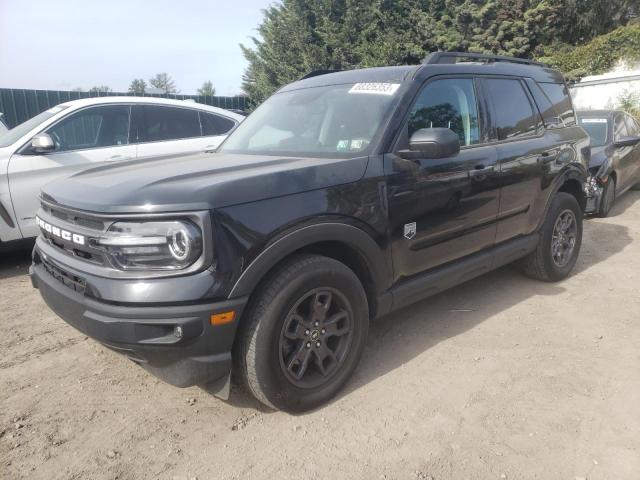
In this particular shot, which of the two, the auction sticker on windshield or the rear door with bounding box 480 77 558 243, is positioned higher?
the auction sticker on windshield

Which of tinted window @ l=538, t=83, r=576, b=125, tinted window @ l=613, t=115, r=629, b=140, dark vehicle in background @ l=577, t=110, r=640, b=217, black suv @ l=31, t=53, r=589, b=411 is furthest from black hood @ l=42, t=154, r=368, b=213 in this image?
tinted window @ l=613, t=115, r=629, b=140

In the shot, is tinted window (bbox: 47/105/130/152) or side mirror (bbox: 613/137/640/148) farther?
side mirror (bbox: 613/137/640/148)

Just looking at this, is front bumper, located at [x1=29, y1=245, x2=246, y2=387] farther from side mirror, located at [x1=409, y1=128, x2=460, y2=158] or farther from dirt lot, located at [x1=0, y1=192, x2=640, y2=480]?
side mirror, located at [x1=409, y1=128, x2=460, y2=158]

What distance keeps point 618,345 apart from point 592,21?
73.6ft

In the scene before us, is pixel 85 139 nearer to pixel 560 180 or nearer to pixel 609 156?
pixel 560 180

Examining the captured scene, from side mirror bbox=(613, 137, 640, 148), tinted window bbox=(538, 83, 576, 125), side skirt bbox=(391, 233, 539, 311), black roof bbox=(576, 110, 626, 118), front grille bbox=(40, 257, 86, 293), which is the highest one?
tinted window bbox=(538, 83, 576, 125)

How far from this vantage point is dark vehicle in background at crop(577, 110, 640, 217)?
6.93 metres

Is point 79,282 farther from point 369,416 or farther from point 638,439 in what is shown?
point 638,439

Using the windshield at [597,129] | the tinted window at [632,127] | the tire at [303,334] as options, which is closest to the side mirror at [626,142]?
the windshield at [597,129]

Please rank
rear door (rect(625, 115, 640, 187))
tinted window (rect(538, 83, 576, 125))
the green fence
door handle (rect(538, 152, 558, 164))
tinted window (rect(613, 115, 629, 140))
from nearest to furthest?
door handle (rect(538, 152, 558, 164))
tinted window (rect(538, 83, 576, 125))
tinted window (rect(613, 115, 629, 140))
rear door (rect(625, 115, 640, 187))
the green fence

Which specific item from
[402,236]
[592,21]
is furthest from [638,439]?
[592,21]

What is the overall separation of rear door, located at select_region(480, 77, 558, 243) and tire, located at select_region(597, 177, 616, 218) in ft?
11.6

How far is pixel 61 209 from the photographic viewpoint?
2.54 meters

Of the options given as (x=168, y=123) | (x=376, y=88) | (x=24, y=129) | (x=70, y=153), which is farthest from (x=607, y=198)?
(x=24, y=129)
